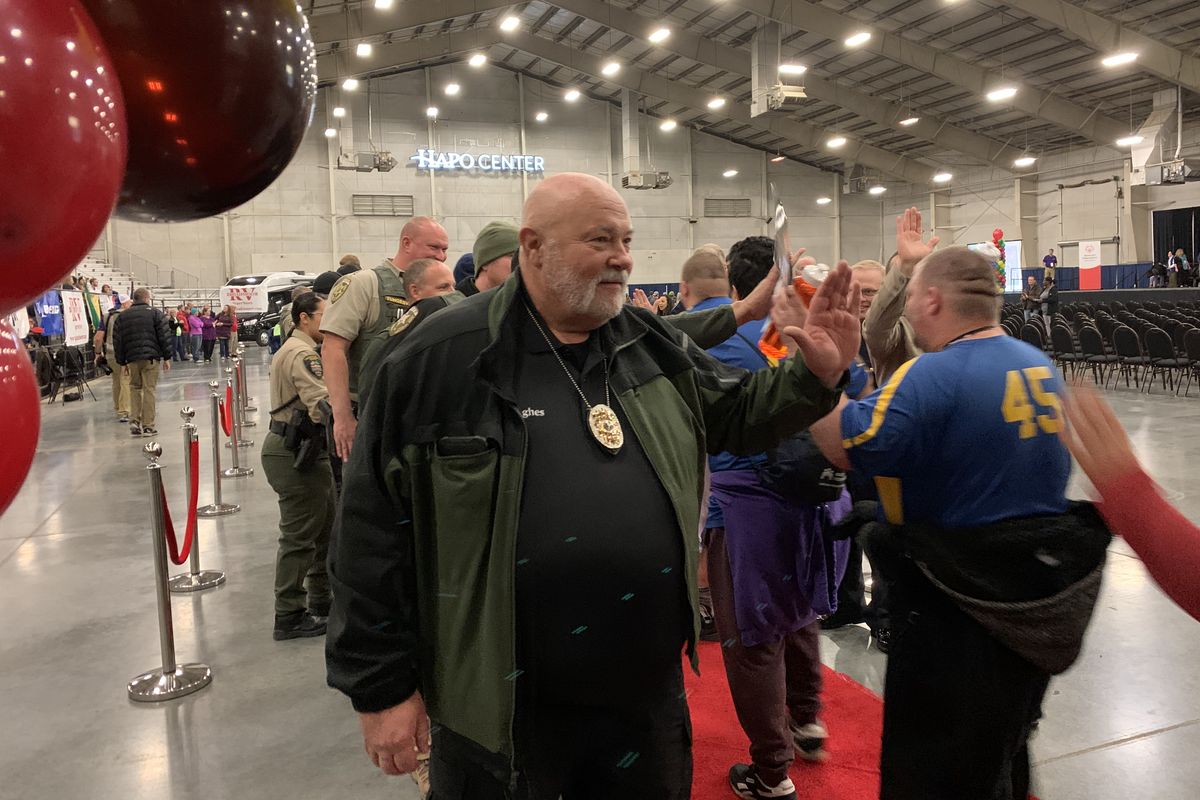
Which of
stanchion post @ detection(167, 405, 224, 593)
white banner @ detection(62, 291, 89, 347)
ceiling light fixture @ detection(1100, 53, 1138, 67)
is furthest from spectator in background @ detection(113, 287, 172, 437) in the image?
ceiling light fixture @ detection(1100, 53, 1138, 67)

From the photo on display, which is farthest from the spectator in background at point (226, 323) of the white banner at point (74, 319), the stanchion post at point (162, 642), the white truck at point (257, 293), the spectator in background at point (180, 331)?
the stanchion post at point (162, 642)

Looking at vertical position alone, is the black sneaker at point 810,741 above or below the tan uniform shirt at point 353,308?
below

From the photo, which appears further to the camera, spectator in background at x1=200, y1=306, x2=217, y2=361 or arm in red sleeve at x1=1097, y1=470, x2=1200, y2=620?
spectator in background at x1=200, y1=306, x2=217, y2=361

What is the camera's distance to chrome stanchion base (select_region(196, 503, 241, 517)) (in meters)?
6.30

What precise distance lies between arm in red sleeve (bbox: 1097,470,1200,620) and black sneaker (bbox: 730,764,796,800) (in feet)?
5.26

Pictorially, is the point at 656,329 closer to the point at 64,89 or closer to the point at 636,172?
the point at 64,89

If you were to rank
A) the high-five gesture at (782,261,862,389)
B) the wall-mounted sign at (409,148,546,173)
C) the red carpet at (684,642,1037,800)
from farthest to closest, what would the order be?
1. the wall-mounted sign at (409,148,546,173)
2. the red carpet at (684,642,1037,800)
3. the high-five gesture at (782,261,862,389)

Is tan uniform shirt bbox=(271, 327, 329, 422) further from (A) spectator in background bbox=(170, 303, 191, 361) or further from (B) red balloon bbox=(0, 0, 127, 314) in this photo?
(A) spectator in background bbox=(170, 303, 191, 361)

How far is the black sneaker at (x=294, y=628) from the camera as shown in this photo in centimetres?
398

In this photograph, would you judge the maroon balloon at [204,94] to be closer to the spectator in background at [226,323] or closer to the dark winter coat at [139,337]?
the dark winter coat at [139,337]

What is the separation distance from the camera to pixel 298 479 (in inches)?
155

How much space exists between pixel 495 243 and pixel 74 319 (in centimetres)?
1301

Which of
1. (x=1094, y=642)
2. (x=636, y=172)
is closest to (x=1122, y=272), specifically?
(x=636, y=172)

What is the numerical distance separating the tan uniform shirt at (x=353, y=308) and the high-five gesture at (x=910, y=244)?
2182 mm
